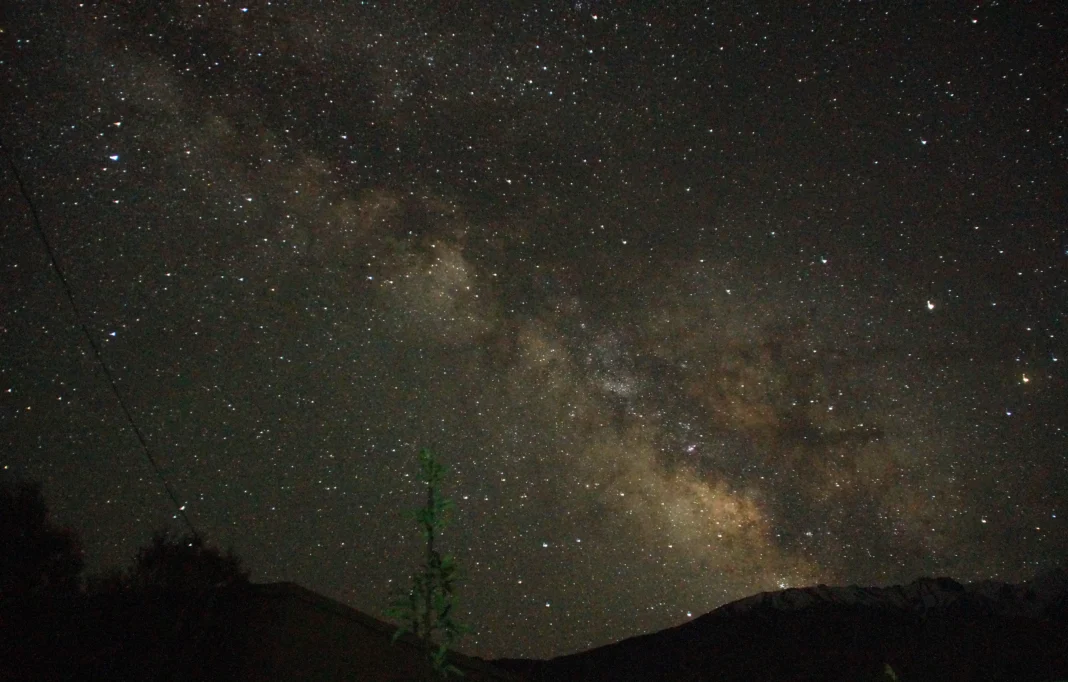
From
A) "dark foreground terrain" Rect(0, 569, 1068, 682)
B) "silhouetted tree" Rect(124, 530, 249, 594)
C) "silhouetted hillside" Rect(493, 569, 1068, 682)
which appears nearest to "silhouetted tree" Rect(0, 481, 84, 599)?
"silhouetted tree" Rect(124, 530, 249, 594)

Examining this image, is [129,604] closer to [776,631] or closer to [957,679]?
[957,679]

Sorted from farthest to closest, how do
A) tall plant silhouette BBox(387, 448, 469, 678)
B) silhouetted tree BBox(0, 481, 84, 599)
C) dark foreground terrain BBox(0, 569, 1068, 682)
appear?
1. silhouetted tree BBox(0, 481, 84, 599)
2. dark foreground terrain BBox(0, 569, 1068, 682)
3. tall plant silhouette BBox(387, 448, 469, 678)

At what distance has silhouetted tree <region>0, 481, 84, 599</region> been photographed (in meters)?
10.0

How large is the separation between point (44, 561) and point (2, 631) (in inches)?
237

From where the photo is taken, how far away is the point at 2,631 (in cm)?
544

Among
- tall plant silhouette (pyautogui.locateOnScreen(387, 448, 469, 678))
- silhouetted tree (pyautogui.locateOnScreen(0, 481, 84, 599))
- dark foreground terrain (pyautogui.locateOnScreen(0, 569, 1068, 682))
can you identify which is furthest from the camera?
silhouetted tree (pyautogui.locateOnScreen(0, 481, 84, 599))

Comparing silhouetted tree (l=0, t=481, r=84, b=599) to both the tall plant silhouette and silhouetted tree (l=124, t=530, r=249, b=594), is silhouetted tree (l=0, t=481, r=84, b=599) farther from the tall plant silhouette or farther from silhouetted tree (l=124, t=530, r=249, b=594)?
the tall plant silhouette

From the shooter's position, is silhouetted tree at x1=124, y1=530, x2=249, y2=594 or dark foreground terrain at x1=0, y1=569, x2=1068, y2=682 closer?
dark foreground terrain at x1=0, y1=569, x2=1068, y2=682

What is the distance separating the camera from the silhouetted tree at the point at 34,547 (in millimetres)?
10047

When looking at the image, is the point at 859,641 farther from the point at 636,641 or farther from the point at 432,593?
the point at 432,593

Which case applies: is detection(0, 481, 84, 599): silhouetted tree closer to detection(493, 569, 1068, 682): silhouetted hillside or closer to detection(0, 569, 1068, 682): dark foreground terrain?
detection(0, 569, 1068, 682): dark foreground terrain

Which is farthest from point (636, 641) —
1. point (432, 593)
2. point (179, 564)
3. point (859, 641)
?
point (432, 593)

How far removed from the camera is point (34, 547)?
10.4 metres

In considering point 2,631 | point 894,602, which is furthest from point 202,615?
point 894,602
